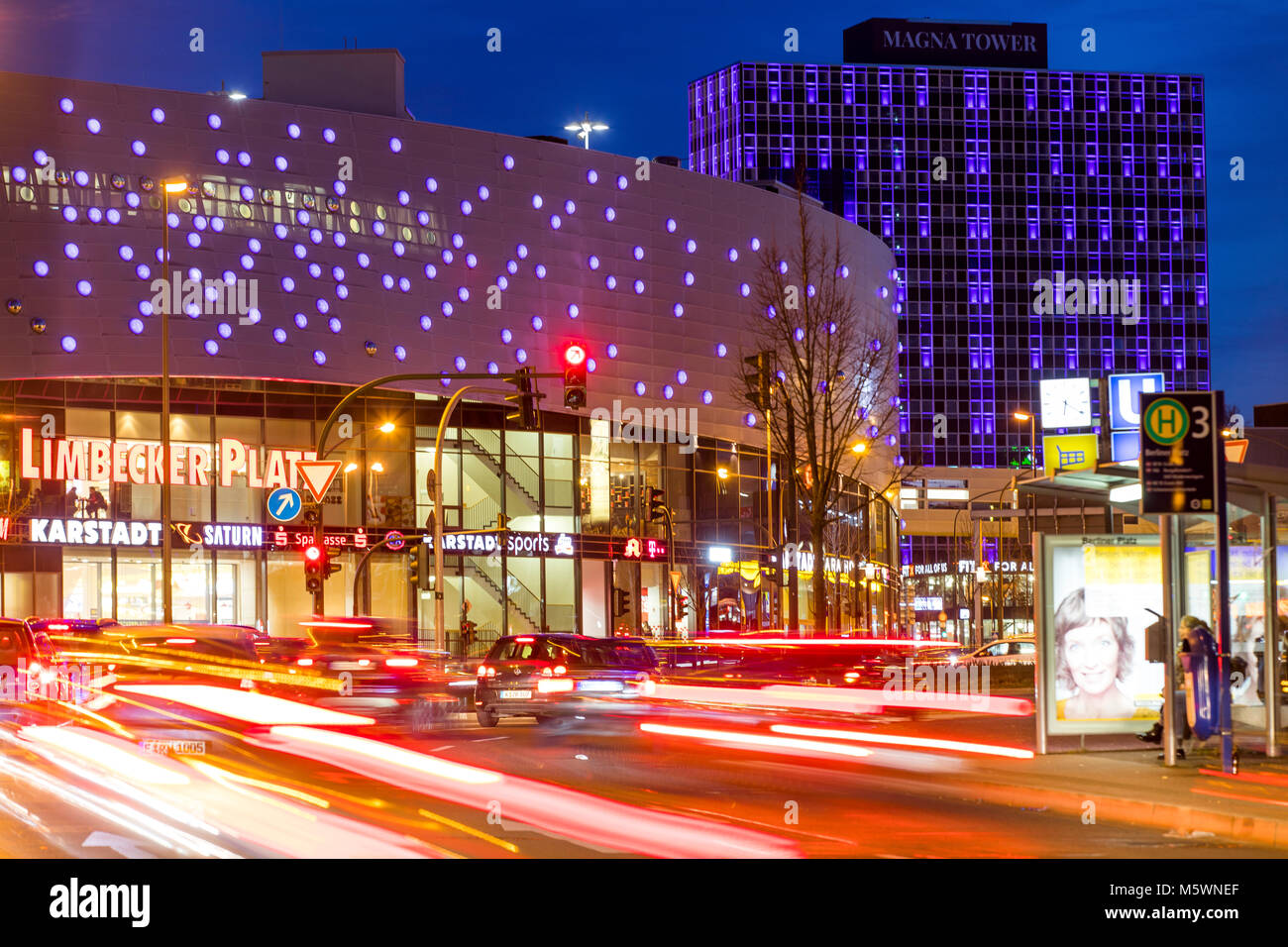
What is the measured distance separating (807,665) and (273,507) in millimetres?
12409

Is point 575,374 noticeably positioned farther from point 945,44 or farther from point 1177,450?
point 945,44

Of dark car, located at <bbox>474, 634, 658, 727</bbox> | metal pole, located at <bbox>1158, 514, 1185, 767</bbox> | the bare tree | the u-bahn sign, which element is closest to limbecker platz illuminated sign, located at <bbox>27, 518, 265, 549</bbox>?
the bare tree

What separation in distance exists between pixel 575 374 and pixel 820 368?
16.1 m

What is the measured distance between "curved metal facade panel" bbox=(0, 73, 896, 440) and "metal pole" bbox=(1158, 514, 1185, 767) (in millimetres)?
39923

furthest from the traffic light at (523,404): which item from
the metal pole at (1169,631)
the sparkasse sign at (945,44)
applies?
the sparkasse sign at (945,44)

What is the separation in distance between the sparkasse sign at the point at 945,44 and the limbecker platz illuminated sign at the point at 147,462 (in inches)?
4609

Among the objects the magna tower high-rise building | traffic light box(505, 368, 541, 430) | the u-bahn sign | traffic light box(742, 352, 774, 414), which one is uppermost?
the magna tower high-rise building

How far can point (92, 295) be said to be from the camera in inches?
2112

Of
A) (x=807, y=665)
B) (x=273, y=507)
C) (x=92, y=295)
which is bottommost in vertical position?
(x=807, y=665)

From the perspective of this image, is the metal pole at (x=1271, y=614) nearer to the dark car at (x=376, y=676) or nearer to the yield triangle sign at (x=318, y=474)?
the dark car at (x=376, y=676)

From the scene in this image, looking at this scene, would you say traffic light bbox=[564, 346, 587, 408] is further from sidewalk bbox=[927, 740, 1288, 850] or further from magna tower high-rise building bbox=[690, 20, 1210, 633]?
magna tower high-rise building bbox=[690, 20, 1210, 633]

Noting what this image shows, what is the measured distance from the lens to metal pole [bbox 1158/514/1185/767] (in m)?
17.0
